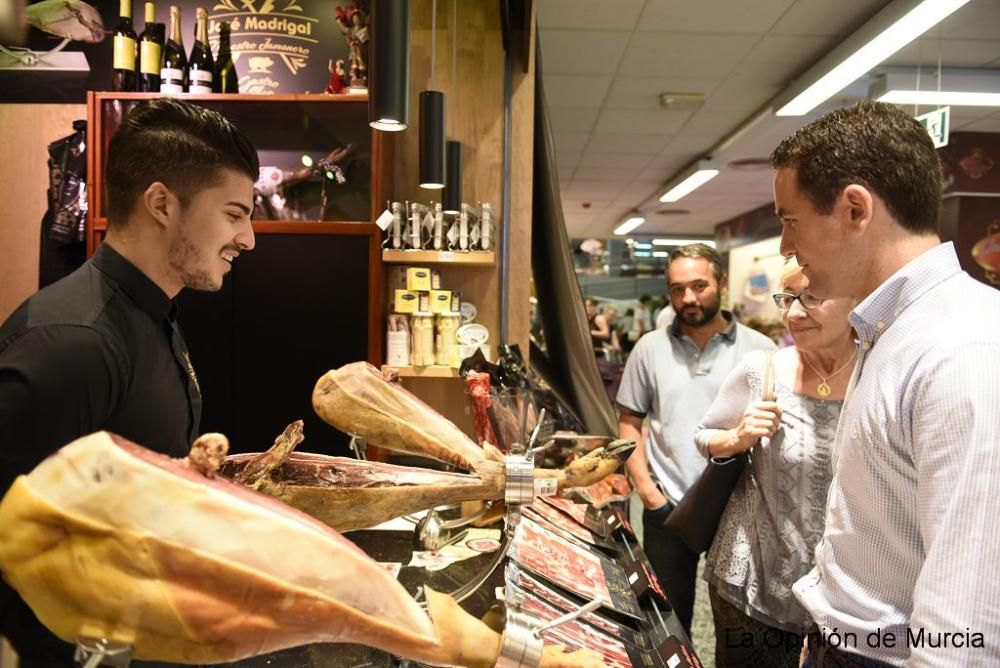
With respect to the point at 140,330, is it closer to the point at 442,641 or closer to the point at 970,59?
the point at 442,641

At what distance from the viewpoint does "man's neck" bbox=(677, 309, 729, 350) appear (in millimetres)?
2984

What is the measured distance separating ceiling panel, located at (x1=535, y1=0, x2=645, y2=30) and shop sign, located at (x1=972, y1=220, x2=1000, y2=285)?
15.2ft

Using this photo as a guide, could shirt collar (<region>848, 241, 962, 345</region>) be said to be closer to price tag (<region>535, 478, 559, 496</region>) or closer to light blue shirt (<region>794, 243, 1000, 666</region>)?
light blue shirt (<region>794, 243, 1000, 666</region>)

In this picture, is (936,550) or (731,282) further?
(731,282)

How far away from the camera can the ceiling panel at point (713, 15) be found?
4.40m

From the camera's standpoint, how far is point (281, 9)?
3.65m

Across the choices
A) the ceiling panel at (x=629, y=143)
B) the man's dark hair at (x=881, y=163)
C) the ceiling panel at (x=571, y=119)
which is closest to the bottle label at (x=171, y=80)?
the man's dark hair at (x=881, y=163)

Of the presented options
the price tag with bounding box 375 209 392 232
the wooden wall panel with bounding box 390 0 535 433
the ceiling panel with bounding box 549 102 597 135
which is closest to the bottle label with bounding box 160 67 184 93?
the wooden wall panel with bounding box 390 0 535 433

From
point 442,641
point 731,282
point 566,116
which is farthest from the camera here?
point 731,282

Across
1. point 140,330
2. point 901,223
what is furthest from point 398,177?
point 901,223

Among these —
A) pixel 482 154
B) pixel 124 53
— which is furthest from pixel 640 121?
pixel 124 53

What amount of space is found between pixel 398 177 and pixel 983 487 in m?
3.03

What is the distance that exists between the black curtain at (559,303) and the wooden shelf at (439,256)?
581 mm

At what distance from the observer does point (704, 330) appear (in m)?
2.99
